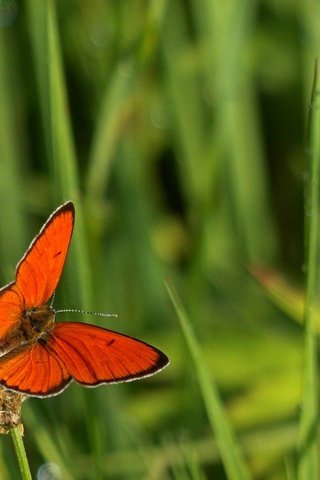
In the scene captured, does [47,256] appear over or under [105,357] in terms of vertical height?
over

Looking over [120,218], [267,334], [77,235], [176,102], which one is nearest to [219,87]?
[176,102]

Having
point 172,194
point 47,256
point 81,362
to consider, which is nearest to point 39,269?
point 47,256

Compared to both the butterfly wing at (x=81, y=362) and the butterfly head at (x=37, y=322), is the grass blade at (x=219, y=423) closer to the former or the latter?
the butterfly wing at (x=81, y=362)

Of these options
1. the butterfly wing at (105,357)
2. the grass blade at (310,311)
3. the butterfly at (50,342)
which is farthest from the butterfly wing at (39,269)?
the grass blade at (310,311)

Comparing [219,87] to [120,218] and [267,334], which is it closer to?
[120,218]

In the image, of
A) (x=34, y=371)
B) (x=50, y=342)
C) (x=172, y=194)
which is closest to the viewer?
(x=34, y=371)

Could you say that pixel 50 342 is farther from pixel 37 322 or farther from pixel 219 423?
pixel 219 423
